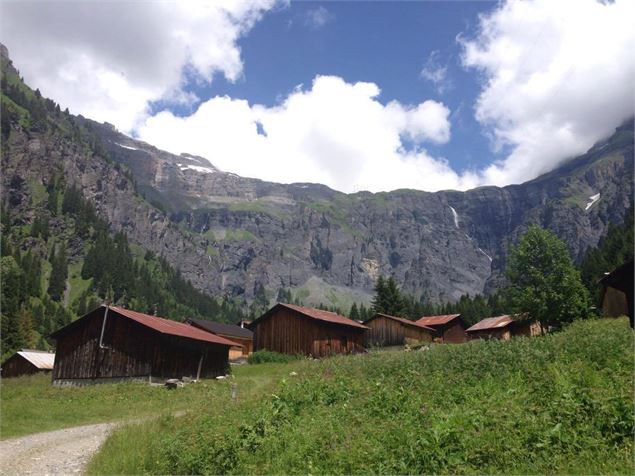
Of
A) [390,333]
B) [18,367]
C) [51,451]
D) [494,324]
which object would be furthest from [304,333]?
[51,451]

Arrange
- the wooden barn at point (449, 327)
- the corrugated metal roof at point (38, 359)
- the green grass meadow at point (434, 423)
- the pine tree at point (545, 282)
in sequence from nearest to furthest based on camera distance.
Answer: the green grass meadow at point (434, 423), the pine tree at point (545, 282), the corrugated metal roof at point (38, 359), the wooden barn at point (449, 327)

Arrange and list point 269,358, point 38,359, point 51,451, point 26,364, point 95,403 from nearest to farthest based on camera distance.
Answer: point 51,451 < point 95,403 < point 269,358 < point 26,364 < point 38,359

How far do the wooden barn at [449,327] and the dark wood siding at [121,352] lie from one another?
55.4 meters

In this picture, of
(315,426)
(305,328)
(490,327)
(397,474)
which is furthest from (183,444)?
(490,327)

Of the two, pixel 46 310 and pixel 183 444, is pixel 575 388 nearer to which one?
pixel 183 444

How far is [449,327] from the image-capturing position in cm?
8900

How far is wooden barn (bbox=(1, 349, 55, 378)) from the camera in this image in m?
58.3

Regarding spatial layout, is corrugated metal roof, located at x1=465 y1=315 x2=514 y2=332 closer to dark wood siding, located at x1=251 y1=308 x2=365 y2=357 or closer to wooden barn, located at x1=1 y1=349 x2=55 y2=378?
dark wood siding, located at x1=251 y1=308 x2=365 y2=357

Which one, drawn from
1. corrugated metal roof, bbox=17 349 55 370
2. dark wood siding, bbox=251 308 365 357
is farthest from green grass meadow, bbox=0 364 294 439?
corrugated metal roof, bbox=17 349 55 370

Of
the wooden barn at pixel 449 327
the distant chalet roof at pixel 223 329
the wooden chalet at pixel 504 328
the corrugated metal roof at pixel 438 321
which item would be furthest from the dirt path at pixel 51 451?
the corrugated metal roof at pixel 438 321

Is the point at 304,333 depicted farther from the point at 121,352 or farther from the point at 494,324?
the point at 494,324

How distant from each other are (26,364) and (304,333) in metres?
33.6

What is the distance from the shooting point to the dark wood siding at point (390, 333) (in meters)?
72.6

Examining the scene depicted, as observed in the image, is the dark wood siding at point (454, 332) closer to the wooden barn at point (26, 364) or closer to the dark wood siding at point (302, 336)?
the dark wood siding at point (302, 336)
